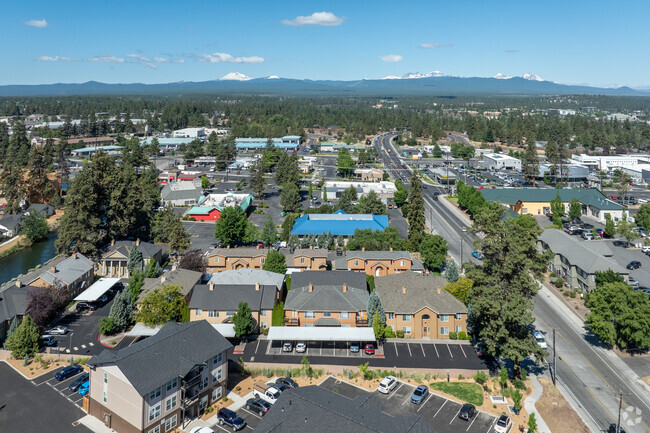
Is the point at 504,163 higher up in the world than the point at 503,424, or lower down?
higher up

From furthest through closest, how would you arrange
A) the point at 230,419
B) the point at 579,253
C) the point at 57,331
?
the point at 579,253, the point at 57,331, the point at 230,419

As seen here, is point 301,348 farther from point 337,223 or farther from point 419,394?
point 337,223

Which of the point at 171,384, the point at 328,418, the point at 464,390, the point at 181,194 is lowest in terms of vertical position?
the point at 464,390

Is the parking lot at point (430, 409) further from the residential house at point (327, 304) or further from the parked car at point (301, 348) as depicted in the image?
the residential house at point (327, 304)

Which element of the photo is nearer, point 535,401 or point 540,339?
point 535,401

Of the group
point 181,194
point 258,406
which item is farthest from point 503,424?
point 181,194

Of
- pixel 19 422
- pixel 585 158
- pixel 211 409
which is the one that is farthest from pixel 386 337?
pixel 585 158

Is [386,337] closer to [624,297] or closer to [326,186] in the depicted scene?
[624,297]

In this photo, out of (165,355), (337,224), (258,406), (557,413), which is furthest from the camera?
(337,224)
